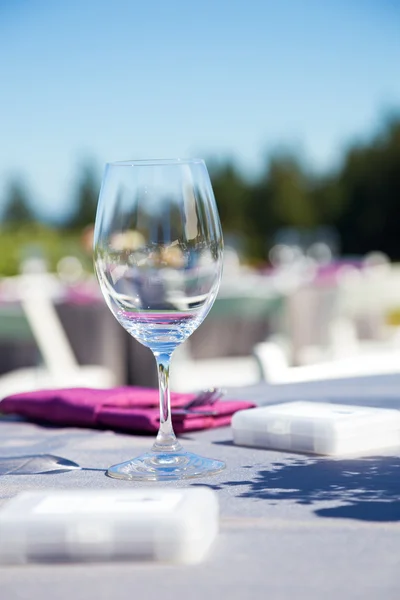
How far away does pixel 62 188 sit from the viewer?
26.3m

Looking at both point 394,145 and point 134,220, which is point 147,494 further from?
point 394,145

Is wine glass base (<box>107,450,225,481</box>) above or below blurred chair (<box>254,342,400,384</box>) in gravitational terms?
above

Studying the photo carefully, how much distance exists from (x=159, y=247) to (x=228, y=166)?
25208 mm

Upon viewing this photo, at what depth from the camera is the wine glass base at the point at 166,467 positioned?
871 mm

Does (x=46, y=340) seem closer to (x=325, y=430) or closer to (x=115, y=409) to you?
(x=115, y=409)

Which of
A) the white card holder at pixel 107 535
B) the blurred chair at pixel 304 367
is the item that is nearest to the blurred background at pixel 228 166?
the blurred chair at pixel 304 367

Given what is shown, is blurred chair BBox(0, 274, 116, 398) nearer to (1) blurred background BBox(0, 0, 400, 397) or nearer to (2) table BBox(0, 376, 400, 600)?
(1) blurred background BBox(0, 0, 400, 397)

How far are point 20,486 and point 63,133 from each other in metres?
37.9

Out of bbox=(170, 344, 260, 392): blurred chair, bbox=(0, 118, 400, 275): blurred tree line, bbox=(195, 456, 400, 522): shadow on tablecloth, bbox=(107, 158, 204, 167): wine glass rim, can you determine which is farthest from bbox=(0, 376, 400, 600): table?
bbox=(0, 118, 400, 275): blurred tree line

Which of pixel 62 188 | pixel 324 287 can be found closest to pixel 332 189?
pixel 62 188

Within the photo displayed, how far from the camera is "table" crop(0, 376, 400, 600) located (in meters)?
0.55

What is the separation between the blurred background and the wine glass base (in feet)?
1.02

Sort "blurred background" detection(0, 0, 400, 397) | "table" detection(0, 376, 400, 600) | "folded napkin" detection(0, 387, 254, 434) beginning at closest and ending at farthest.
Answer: "table" detection(0, 376, 400, 600), "folded napkin" detection(0, 387, 254, 434), "blurred background" detection(0, 0, 400, 397)

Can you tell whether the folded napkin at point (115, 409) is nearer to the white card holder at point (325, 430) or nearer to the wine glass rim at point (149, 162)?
the white card holder at point (325, 430)
